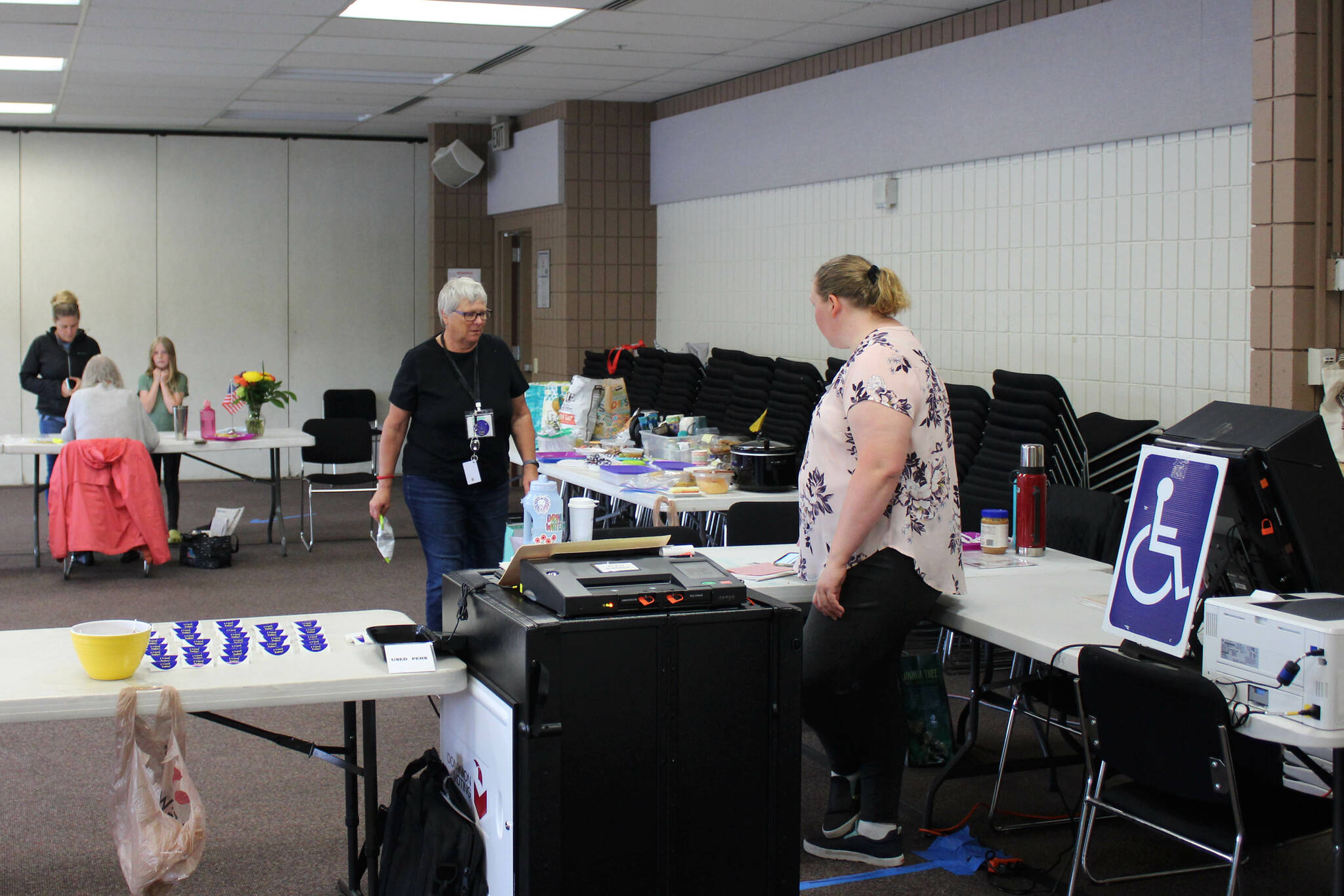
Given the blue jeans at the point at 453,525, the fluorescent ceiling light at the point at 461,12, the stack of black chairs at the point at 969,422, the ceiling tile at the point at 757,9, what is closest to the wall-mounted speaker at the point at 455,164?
the fluorescent ceiling light at the point at 461,12

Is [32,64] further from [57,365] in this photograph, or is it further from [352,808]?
[352,808]

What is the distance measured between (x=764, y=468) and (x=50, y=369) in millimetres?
Answer: 5625

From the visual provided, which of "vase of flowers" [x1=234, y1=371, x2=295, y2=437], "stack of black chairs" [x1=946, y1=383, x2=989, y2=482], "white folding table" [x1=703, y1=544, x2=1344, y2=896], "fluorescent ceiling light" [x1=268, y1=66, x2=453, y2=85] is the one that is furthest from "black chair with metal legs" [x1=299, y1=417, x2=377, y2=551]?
"white folding table" [x1=703, y1=544, x2=1344, y2=896]

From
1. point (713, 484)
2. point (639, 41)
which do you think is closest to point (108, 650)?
point (713, 484)

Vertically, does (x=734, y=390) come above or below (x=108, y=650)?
above

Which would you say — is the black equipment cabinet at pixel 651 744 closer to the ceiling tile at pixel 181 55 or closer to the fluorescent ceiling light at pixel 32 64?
the ceiling tile at pixel 181 55

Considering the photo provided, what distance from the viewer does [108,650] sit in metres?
2.51

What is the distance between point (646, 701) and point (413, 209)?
958cm

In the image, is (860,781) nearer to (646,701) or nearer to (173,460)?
(646,701)

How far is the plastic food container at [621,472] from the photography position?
5.31 metres

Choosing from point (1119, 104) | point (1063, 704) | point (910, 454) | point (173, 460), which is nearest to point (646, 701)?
point (910, 454)

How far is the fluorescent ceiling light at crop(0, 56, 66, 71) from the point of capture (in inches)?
286

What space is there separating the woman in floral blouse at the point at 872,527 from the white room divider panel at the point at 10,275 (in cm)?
914

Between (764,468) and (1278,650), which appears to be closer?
(1278,650)
